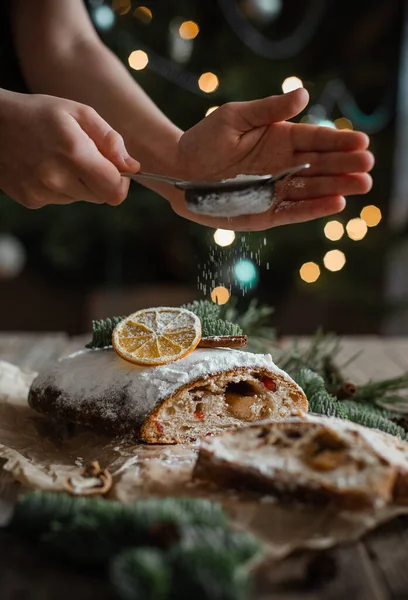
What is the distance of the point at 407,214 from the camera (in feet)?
Answer: 9.40

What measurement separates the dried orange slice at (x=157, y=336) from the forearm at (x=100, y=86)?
0.75 feet

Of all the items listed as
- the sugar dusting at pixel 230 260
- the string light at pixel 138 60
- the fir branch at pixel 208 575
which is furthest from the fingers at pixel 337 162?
the string light at pixel 138 60

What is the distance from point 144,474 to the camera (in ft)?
2.79

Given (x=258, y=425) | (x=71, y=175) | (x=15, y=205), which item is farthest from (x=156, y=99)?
(x=258, y=425)

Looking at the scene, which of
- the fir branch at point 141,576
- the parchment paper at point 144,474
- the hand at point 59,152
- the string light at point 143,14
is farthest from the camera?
the string light at point 143,14

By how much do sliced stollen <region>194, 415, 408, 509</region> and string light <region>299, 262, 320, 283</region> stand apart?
1.58m

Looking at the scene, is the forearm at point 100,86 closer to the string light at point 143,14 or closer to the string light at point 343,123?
the string light at point 143,14

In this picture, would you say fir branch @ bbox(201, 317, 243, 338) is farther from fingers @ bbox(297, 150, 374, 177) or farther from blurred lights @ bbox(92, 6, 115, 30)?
blurred lights @ bbox(92, 6, 115, 30)

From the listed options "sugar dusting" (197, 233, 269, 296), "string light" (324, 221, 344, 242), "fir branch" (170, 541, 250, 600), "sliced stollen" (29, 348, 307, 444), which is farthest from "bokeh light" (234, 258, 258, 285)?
"string light" (324, 221, 344, 242)

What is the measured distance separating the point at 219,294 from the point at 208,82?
→ 122cm

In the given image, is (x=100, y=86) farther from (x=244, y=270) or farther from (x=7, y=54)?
(x=244, y=270)

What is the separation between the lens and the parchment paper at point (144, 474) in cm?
71

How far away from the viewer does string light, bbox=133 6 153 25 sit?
7.22ft

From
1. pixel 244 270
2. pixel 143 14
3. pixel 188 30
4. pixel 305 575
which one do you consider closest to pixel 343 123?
pixel 188 30
